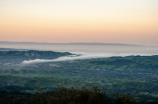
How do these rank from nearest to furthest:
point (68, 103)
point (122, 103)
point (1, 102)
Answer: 1. point (68, 103)
2. point (122, 103)
3. point (1, 102)

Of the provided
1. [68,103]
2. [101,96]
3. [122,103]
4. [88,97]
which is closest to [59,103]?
[68,103]

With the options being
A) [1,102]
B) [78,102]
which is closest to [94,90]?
[78,102]

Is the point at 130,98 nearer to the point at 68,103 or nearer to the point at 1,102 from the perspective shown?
the point at 68,103

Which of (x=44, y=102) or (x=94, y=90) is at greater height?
(x=94, y=90)

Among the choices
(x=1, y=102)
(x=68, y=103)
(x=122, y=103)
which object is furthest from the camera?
(x=1, y=102)

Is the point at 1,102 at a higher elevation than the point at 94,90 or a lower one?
lower

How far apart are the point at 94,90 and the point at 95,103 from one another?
517 cm

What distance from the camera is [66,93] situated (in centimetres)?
6222

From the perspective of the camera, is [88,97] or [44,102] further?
[44,102]

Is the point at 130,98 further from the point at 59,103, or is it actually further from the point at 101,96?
the point at 59,103

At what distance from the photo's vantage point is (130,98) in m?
57.5

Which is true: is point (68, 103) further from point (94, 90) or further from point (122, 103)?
point (122, 103)

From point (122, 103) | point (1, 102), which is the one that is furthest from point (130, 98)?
point (1, 102)

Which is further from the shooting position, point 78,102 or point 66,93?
point 66,93
